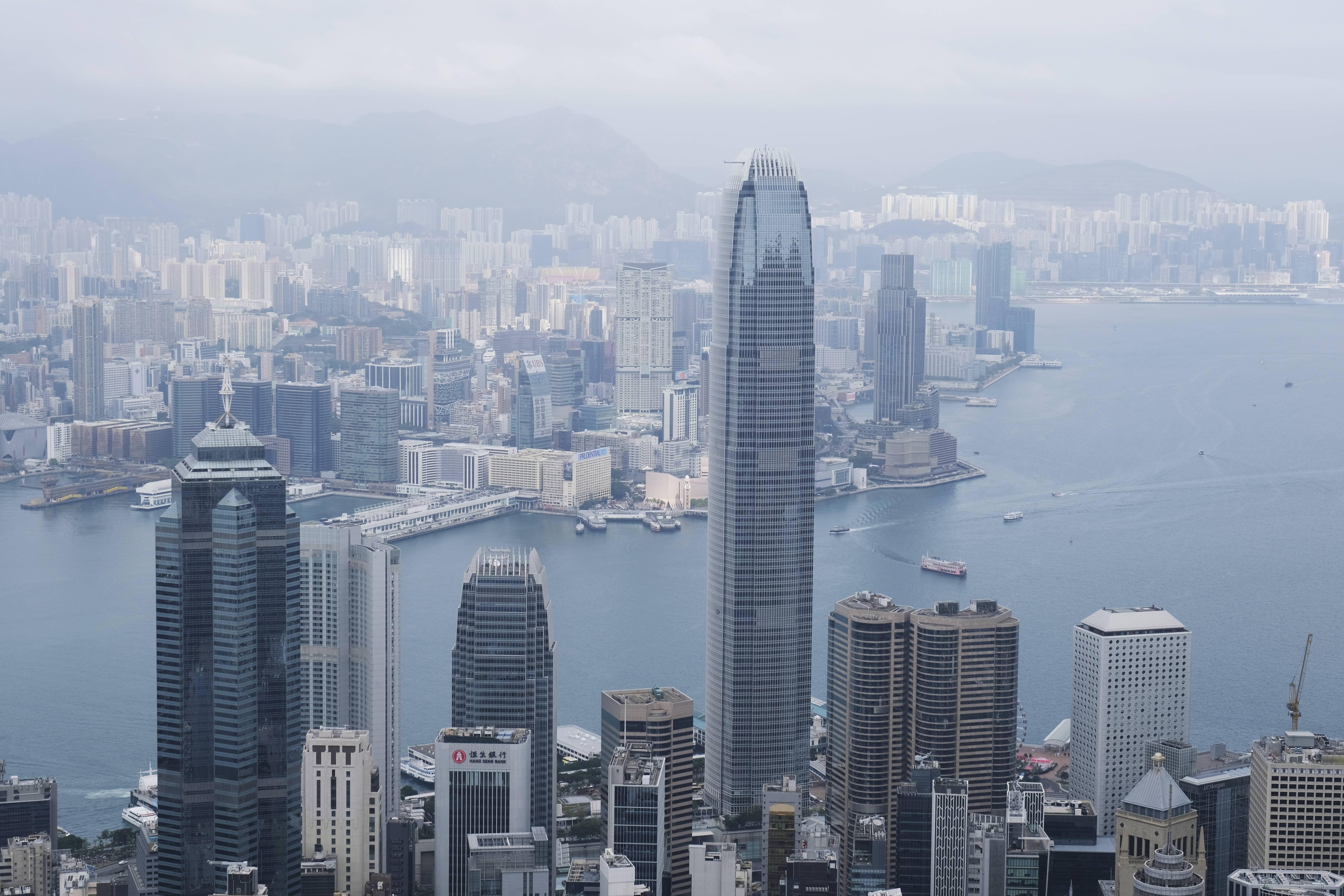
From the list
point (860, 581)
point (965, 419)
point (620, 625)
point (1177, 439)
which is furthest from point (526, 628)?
point (965, 419)

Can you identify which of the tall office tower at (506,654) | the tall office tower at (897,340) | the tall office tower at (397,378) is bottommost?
the tall office tower at (506,654)

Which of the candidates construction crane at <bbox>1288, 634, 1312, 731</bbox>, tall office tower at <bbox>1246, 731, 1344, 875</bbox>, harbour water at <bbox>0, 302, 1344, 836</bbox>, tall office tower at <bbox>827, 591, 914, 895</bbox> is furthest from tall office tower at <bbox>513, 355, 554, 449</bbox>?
tall office tower at <bbox>1246, 731, 1344, 875</bbox>

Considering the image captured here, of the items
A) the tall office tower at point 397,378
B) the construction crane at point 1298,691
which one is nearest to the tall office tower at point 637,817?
the construction crane at point 1298,691

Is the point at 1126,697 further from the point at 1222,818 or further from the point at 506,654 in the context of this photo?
the point at 506,654

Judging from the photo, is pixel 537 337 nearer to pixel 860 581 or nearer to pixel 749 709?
pixel 860 581

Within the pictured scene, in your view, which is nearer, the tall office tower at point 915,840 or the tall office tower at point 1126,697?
the tall office tower at point 915,840

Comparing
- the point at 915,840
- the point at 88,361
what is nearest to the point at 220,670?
the point at 915,840

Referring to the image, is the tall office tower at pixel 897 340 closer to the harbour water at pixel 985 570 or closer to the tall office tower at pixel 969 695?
the harbour water at pixel 985 570
